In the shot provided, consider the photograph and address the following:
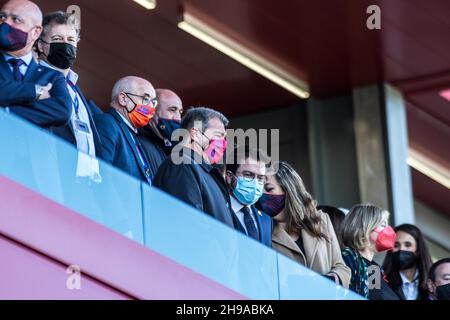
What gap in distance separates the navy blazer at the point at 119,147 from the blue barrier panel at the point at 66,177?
648mm

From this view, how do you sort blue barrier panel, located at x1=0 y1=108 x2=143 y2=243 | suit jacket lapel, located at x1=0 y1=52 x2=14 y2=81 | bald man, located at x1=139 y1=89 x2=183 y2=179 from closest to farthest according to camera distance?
blue barrier panel, located at x1=0 y1=108 x2=143 y2=243 < suit jacket lapel, located at x1=0 y1=52 x2=14 y2=81 < bald man, located at x1=139 y1=89 x2=183 y2=179

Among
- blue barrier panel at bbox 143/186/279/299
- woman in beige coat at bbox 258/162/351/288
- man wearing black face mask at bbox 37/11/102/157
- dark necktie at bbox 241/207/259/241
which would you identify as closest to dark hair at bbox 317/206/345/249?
woman in beige coat at bbox 258/162/351/288

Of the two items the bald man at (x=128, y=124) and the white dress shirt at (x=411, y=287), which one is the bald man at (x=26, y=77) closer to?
the bald man at (x=128, y=124)

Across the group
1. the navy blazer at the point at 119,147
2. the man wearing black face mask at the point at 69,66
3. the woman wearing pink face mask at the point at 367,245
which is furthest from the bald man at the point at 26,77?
the woman wearing pink face mask at the point at 367,245

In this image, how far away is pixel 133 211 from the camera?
7.02m

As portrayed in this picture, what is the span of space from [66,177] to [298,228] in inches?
78.2

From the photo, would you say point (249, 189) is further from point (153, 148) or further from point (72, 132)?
point (72, 132)

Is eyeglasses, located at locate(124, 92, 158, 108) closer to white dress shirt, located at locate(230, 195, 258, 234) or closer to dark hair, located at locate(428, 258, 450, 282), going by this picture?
white dress shirt, located at locate(230, 195, 258, 234)

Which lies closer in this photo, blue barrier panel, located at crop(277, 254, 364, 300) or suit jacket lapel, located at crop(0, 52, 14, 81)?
suit jacket lapel, located at crop(0, 52, 14, 81)

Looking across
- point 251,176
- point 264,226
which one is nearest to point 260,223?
point 264,226

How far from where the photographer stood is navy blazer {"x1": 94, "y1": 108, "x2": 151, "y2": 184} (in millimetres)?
7637

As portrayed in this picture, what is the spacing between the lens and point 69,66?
7527 millimetres

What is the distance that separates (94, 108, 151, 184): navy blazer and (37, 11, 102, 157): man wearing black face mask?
0.10 metres
